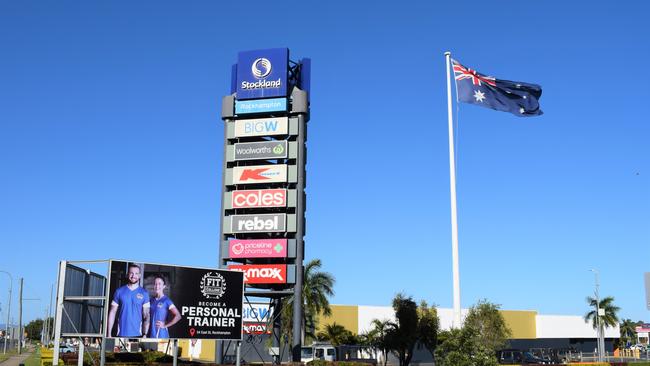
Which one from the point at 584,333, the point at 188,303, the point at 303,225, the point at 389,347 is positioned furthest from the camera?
the point at 584,333

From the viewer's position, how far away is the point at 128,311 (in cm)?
3631

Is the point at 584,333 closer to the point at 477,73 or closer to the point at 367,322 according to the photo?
the point at 367,322

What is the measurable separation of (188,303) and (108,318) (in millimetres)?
4341

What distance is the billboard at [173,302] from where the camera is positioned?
36.2 m

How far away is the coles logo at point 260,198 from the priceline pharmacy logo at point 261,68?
30.2ft

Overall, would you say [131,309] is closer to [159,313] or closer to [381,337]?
[159,313]

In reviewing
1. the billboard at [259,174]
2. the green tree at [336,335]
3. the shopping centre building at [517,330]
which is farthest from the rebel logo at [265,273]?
the green tree at [336,335]

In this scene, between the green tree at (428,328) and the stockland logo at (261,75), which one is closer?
the stockland logo at (261,75)

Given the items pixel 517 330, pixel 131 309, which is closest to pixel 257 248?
pixel 131 309

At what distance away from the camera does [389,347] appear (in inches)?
2520

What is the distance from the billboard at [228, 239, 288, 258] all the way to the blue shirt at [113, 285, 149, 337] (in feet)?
56.3

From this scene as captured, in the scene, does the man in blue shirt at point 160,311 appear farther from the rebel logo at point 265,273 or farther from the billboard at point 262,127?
the billboard at point 262,127

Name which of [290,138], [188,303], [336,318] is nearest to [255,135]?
[290,138]

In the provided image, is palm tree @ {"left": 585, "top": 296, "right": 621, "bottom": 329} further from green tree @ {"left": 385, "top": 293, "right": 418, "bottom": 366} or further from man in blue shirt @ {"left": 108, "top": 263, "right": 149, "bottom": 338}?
man in blue shirt @ {"left": 108, "top": 263, "right": 149, "bottom": 338}
